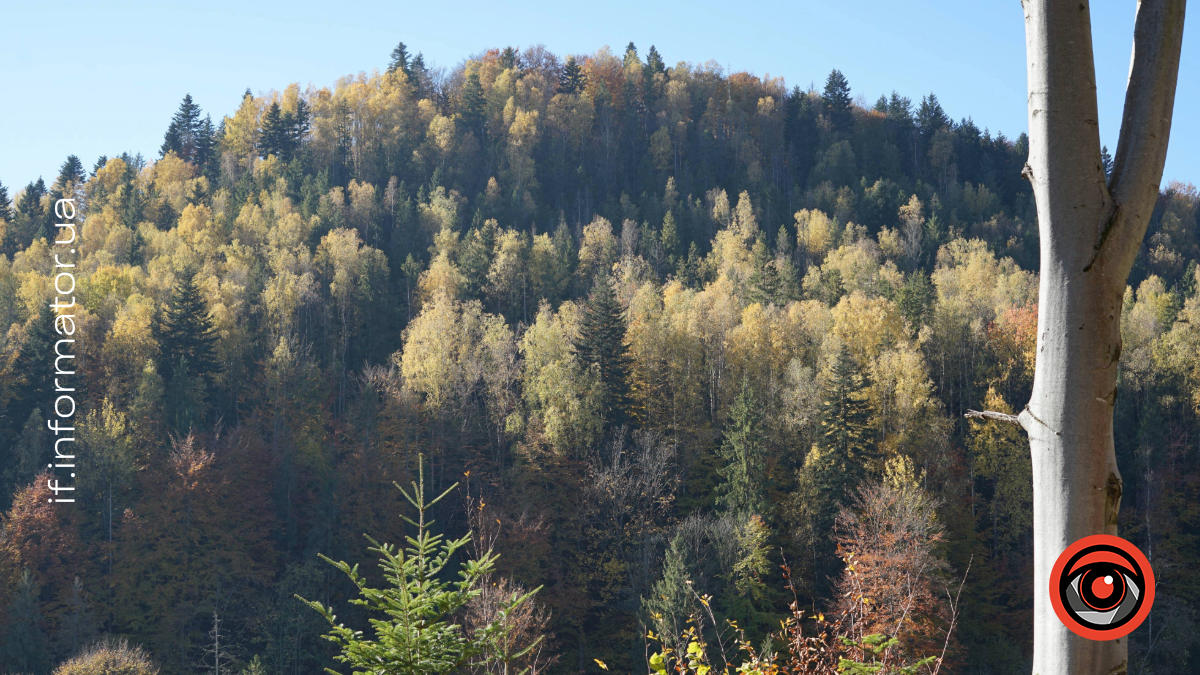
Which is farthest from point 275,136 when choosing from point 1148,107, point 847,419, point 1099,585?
point 1099,585

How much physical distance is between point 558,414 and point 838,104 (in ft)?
233

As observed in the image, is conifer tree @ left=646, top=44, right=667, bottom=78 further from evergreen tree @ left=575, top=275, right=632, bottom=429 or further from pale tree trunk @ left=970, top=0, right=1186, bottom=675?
pale tree trunk @ left=970, top=0, right=1186, bottom=675

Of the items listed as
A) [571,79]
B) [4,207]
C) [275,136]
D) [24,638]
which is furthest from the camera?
[571,79]

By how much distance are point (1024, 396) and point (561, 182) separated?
55147mm

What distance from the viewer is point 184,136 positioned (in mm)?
91875

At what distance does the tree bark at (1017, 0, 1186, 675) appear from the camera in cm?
216

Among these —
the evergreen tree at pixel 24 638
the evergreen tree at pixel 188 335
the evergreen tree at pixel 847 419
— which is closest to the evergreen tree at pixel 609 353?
the evergreen tree at pixel 847 419

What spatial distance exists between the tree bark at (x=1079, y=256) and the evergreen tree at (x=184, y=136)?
9926cm

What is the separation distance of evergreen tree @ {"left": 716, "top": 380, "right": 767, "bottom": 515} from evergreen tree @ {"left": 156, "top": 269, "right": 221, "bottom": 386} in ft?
101

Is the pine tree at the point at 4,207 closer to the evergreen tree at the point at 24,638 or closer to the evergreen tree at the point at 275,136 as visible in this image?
the evergreen tree at the point at 275,136

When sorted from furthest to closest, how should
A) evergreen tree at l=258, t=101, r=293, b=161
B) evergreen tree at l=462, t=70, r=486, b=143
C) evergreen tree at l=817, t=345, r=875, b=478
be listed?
evergreen tree at l=462, t=70, r=486, b=143, evergreen tree at l=258, t=101, r=293, b=161, evergreen tree at l=817, t=345, r=875, b=478

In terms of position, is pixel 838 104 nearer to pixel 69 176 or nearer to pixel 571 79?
pixel 571 79

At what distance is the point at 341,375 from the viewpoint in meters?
58.4

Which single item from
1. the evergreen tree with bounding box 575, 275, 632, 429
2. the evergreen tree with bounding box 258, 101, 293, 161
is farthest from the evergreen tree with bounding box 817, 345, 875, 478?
the evergreen tree with bounding box 258, 101, 293, 161
